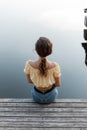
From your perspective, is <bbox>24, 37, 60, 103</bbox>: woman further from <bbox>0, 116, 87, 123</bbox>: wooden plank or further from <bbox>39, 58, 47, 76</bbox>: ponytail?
<bbox>0, 116, 87, 123</bbox>: wooden plank

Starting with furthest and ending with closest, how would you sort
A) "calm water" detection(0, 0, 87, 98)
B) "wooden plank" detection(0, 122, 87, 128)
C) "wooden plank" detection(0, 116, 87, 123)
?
"calm water" detection(0, 0, 87, 98)
"wooden plank" detection(0, 116, 87, 123)
"wooden plank" detection(0, 122, 87, 128)

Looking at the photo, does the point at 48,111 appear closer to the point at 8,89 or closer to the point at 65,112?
the point at 65,112

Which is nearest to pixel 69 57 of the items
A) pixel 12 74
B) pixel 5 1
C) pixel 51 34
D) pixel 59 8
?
pixel 51 34

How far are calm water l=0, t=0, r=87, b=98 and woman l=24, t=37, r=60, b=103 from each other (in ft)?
42.5

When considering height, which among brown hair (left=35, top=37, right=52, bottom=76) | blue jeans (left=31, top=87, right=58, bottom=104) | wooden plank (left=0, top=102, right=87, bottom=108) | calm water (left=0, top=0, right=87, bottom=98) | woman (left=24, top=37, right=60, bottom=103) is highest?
brown hair (left=35, top=37, right=52, bottom=76)

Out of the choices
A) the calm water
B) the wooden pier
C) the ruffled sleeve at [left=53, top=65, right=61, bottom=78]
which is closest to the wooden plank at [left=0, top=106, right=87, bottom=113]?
the wooden pier

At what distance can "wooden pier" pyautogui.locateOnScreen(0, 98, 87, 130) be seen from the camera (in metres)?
5.24

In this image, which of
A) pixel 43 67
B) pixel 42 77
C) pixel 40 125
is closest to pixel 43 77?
pixel 42 77

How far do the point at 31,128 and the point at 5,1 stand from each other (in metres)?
24.3

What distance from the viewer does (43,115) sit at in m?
5.48

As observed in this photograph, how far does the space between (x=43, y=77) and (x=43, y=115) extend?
1.59 feet

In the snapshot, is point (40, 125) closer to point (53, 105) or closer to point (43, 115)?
point (43, 115)

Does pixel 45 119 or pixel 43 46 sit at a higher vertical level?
pixel 43 46

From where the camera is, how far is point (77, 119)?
5.39m
